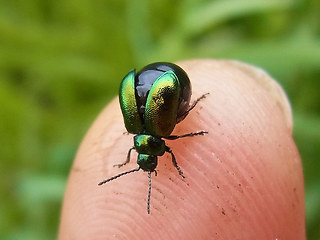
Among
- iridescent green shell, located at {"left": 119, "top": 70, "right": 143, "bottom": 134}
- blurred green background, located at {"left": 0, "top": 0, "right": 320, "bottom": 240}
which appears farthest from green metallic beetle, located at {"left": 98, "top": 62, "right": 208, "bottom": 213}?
blurred green background, located at {"left": 0, "top": 0, "right": 320, "bottom": 240}

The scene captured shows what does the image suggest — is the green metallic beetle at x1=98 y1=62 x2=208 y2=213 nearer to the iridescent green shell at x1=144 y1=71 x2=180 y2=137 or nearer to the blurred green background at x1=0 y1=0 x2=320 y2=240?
the iridescent green shell at x1=144 y1=71 x2=180 y2=137

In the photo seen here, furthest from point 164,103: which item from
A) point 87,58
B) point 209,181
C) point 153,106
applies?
point 87,58

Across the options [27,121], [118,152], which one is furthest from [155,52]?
[118,152]

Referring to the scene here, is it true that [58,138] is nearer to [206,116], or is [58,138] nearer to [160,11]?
[160,11]

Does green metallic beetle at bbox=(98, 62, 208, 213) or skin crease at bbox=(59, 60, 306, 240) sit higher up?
green metallic beetle at bbox=(98, 62, 208, 213)

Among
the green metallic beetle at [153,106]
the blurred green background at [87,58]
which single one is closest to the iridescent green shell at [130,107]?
the green metallic beetle at [153,106]

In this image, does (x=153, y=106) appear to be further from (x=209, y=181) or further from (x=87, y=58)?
(x=87, y=58)

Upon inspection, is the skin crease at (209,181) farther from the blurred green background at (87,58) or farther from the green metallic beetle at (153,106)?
the blurred green background at (87,58)
